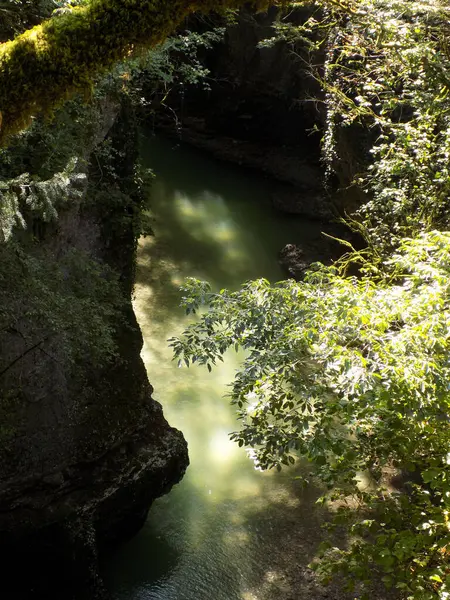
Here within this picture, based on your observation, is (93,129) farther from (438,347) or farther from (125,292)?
(438,347)

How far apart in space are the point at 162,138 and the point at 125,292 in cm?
1086

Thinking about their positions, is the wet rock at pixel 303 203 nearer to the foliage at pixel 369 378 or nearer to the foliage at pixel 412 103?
the foliage at pixel 412 103

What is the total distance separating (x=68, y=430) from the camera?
655 centimetres

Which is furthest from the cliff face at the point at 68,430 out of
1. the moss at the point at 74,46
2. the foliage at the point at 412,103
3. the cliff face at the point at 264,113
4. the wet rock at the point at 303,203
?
the wet rock at the point at 303,203

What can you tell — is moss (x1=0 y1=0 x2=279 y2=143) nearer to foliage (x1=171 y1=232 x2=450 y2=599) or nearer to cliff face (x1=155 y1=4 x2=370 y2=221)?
foliage (x1=171 y1=232 x2=450 y2=599)

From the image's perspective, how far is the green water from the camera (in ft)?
23.2

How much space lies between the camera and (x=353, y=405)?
4379mm

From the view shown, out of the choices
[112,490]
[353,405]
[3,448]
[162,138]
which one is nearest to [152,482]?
[112,490]

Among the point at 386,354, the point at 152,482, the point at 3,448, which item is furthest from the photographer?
the point at 152,482

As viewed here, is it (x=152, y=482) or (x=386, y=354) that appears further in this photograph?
(x=152, y=482)

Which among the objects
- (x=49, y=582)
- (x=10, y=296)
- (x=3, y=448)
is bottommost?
(x=49, y=582)

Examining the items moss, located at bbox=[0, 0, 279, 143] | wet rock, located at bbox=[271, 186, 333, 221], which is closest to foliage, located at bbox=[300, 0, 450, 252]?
moss, located at bbox=[0, 0, 279, 143]

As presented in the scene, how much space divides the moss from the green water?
5.90m

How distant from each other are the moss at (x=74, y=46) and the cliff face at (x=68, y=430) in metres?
2.62
